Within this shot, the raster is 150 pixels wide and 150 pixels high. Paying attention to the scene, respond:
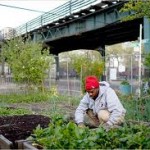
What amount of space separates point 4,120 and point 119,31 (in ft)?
92.4

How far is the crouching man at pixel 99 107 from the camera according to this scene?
6281mm

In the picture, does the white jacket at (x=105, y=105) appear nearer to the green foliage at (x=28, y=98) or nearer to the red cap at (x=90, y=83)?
the red cap at (x=90, y=83)

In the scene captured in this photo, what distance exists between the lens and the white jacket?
6305mm

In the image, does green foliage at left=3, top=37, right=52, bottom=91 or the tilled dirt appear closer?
the tilled dirt

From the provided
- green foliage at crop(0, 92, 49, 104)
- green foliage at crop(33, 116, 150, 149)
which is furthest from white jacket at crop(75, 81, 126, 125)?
green foliage at crop(0, 92, 49, 104)

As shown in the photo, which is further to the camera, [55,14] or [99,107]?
[55,14]

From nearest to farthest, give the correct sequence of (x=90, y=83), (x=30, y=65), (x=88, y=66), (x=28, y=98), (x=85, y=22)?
1. (x=90, y=83)
2. (x=28, y=98)
3. (x=30, y=65)
4. (x=88, y=66)
5. (x=85, y=22)

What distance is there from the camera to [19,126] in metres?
7.02

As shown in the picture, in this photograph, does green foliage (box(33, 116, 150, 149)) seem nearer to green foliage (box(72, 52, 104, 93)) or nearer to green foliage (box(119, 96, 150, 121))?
green foliage (box(119, 96, 150, 121))

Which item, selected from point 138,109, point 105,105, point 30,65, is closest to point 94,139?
point 105,105

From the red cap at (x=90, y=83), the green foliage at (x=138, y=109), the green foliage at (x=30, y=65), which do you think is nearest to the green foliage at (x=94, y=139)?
the red cap at (x=90, y=83)

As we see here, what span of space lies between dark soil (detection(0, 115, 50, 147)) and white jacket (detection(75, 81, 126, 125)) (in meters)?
0.79

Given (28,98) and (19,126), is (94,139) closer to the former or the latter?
(19,126)

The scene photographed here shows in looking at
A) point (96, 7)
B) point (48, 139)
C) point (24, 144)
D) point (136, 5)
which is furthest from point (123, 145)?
point (96, 7)
